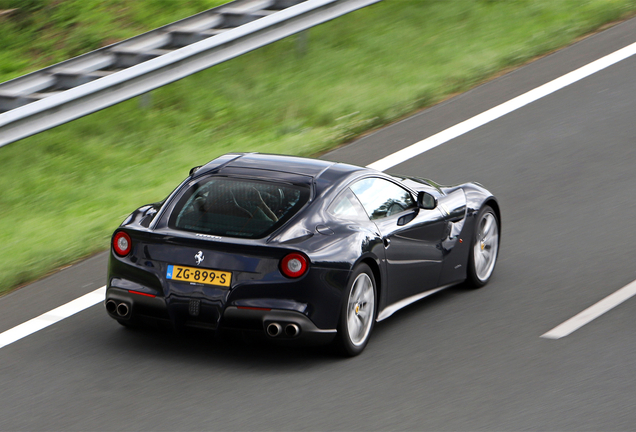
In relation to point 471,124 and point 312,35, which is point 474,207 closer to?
point 471,124

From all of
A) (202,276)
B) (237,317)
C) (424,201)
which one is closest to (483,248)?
(424,201)

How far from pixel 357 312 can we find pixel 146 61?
6.10m

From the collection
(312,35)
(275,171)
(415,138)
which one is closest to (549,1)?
(312,35)

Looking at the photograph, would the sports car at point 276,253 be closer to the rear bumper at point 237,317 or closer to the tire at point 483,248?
the rear bumper at point 237,317

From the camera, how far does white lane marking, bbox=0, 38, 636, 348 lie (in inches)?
302

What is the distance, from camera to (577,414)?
6.00 meters

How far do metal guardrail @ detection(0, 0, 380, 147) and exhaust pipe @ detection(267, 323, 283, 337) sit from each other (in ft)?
16.7

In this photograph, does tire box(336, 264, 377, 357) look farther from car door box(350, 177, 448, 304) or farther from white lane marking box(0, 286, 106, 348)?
white lane marking box(0, 286, 106, 348)

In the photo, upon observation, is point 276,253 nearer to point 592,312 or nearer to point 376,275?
point 376,275

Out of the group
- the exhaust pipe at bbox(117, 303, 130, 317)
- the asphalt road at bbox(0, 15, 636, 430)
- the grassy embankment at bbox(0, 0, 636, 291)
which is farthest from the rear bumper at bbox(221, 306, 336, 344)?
the grassy embankment at bbox(0, 0, 636, 291)

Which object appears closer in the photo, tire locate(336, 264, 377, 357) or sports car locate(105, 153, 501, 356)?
sports car locate(105, 153, 501, 356)

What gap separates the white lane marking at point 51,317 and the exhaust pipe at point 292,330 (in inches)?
84.8

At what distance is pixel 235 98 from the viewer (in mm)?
13445

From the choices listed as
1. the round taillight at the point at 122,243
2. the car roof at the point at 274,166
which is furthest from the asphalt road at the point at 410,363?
the car roof at the point at 274,166
